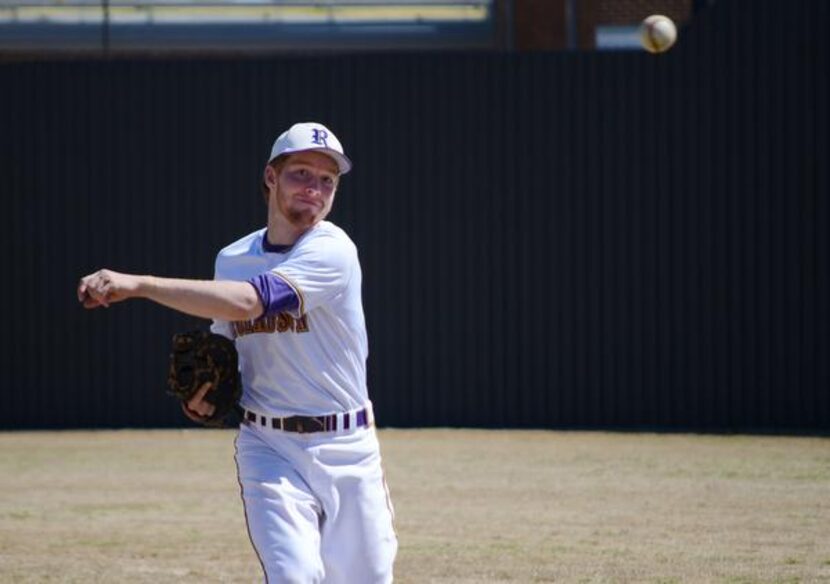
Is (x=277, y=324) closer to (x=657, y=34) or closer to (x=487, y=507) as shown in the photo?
(x=487, y=507)

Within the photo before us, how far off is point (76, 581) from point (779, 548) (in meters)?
3.80

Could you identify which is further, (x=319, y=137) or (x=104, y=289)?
(x=319, y=137)

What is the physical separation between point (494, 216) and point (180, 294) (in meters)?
10.9

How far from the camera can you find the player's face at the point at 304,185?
5375 millimetres

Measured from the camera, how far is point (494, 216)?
15.5 m

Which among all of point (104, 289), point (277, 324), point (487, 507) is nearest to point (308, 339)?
point (277, 324)

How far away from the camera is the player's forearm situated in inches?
185

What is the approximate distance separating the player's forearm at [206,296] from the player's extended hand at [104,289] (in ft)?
0.16

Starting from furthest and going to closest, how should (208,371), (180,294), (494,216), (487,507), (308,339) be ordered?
(494,216) < (487,507) < (308,339) < (208,371) < (180,294)

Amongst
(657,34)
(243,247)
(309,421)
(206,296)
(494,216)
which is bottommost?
(309,421)

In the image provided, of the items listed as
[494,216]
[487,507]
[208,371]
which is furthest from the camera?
[494,216]

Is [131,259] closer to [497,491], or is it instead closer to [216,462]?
[216,462]

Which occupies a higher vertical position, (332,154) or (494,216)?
(494,216)

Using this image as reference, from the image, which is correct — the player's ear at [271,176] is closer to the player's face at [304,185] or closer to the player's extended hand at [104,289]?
the player's face at [304,185]
